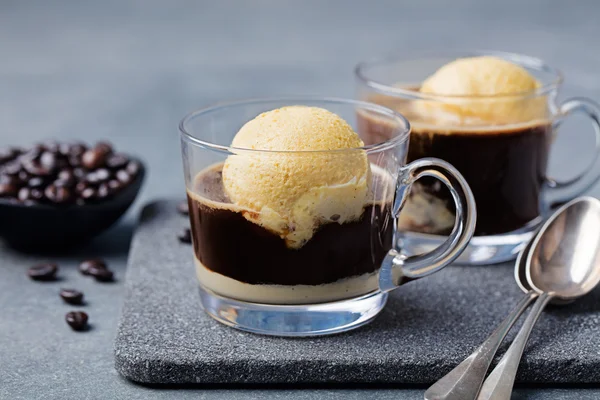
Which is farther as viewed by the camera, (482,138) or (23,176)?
(23,176)

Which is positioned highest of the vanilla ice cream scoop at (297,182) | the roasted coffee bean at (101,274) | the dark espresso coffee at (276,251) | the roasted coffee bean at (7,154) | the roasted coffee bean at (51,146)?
the vanilla ice cream scoop at (297,182)

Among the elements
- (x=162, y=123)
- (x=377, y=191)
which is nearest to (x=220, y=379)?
(x=377, y=191)

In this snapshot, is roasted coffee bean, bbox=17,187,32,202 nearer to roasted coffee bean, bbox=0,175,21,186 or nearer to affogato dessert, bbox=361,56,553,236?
roasted coffee bean, bbox=0,175,21,186

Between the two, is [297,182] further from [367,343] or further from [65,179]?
[65,179]

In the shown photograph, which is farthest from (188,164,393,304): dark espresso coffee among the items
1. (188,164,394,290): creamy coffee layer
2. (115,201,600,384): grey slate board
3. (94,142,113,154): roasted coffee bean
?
(94,142,113,154): roasted coffee bean

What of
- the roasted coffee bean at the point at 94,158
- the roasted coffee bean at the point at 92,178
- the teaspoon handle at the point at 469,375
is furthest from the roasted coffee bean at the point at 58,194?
the teaspoon handle at the point at 469,375

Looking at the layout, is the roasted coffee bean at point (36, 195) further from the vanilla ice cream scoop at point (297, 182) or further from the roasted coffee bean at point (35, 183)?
the vanilla ice cream scoop at point (297, 182)

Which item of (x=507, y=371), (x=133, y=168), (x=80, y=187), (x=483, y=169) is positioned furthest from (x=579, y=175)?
(x=80, y=187)

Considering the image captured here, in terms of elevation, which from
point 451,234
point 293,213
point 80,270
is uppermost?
point 293,213
